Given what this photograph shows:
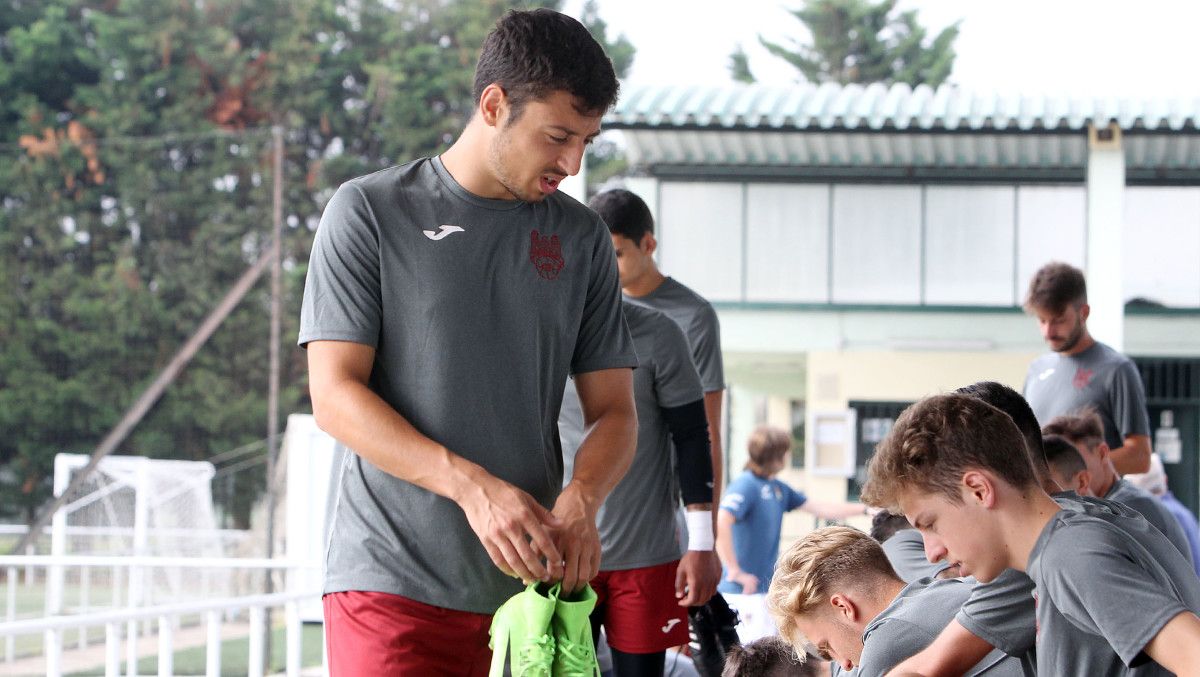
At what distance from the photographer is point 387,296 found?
1981 millimetres

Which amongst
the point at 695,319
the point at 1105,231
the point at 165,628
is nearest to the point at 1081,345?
the point at 695,319

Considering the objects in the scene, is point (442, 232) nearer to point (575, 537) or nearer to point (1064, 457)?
point (575, 537)

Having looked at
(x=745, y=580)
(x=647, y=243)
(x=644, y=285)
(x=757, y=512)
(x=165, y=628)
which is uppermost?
(x=647, y=243)

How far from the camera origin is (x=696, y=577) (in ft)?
11.7

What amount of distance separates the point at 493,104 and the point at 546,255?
0.75ft

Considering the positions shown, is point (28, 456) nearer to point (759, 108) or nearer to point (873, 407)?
point (873, 407)

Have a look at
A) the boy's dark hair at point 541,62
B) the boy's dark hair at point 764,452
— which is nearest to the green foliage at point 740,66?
the boy's dark hair at point 764,452

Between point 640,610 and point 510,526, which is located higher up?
point 510,526

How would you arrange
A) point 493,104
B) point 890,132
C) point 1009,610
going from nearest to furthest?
point 493,104 → point 1009,610 → point 890,132

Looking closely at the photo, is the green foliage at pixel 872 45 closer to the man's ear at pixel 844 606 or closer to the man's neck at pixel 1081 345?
the man's neck at pixel 1081 345

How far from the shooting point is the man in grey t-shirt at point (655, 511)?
10.9 ft

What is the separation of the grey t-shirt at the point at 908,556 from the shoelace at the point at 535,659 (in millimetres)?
1416

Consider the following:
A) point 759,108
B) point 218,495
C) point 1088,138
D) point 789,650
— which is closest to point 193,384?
point 218,495

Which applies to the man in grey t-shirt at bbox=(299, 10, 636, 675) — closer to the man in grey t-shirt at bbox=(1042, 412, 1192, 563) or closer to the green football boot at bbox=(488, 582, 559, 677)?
the green football boot at bbox=(488, 582, 559, 677)
